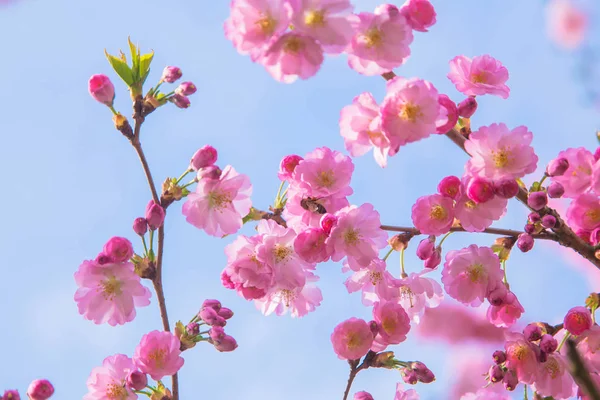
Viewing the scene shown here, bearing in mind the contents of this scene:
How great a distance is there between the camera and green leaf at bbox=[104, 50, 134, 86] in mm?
2188

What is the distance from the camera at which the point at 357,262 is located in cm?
219

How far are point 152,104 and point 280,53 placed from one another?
0.60 m

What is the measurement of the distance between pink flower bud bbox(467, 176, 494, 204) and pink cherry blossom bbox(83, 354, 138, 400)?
1188 millimetres

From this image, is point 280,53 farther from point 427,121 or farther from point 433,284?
point 433,284

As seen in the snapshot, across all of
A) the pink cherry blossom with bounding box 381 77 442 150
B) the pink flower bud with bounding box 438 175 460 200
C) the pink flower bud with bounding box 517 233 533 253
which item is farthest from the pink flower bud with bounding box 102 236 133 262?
the pink flower bud with bounding box 517 233 533 253

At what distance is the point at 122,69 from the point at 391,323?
4.03 feet

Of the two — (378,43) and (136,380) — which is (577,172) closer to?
(378,43)

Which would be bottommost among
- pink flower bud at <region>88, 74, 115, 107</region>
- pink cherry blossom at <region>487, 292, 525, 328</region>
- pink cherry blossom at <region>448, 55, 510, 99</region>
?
pink cherry blossom at <region>487, 292, 525, 328</region>

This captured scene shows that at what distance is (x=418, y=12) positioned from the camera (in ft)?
6.44

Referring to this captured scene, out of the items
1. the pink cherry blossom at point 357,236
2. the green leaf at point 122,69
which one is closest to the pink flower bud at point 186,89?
the green leaf at point 122,69

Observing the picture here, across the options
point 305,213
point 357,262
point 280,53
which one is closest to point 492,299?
point 357,262

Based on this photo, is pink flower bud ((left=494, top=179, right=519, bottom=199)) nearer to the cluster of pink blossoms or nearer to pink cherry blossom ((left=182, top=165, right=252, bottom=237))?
the cluster of pink blossoms

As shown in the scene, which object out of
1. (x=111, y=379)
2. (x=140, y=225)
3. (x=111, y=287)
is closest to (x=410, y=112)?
(x=140, y=225)

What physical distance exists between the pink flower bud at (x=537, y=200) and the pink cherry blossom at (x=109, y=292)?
3.94ft
